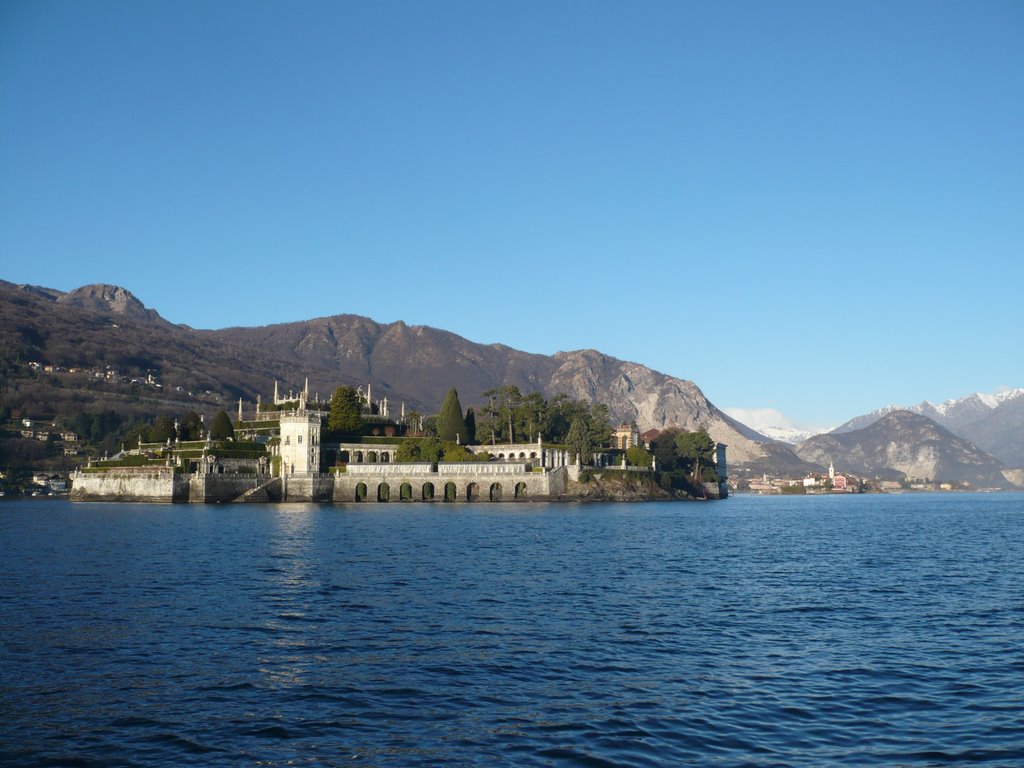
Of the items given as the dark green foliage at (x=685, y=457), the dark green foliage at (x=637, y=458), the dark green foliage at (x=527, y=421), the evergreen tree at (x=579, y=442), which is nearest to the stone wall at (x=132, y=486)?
the dark green foliage at (x=527, y=421)

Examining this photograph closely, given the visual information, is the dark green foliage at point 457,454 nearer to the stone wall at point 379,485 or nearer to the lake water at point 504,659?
the stone wall at point 379,485

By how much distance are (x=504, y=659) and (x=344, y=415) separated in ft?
421

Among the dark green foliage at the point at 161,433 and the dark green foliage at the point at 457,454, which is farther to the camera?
the dark green foliage at the point at 161,433

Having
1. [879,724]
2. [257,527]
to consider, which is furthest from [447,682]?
[257,527]

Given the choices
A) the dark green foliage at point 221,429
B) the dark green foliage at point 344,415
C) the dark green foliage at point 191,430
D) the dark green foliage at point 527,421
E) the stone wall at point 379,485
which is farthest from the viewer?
the dark green foliage at point 527,421

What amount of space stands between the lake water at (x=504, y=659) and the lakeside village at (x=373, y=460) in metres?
77.0

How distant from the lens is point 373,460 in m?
152

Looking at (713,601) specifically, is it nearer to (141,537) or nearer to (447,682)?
(447,682)

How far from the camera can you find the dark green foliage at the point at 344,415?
15475cm

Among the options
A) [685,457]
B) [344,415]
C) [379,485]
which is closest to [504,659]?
[379,485]

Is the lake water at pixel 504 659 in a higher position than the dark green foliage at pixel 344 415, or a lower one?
lower

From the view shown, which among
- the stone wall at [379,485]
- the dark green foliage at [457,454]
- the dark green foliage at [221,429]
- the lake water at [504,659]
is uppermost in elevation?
the dark green foliage at [221,429]

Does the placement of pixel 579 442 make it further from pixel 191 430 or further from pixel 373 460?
pixel 191 430

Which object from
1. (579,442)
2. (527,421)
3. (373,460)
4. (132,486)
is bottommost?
(132,486)
